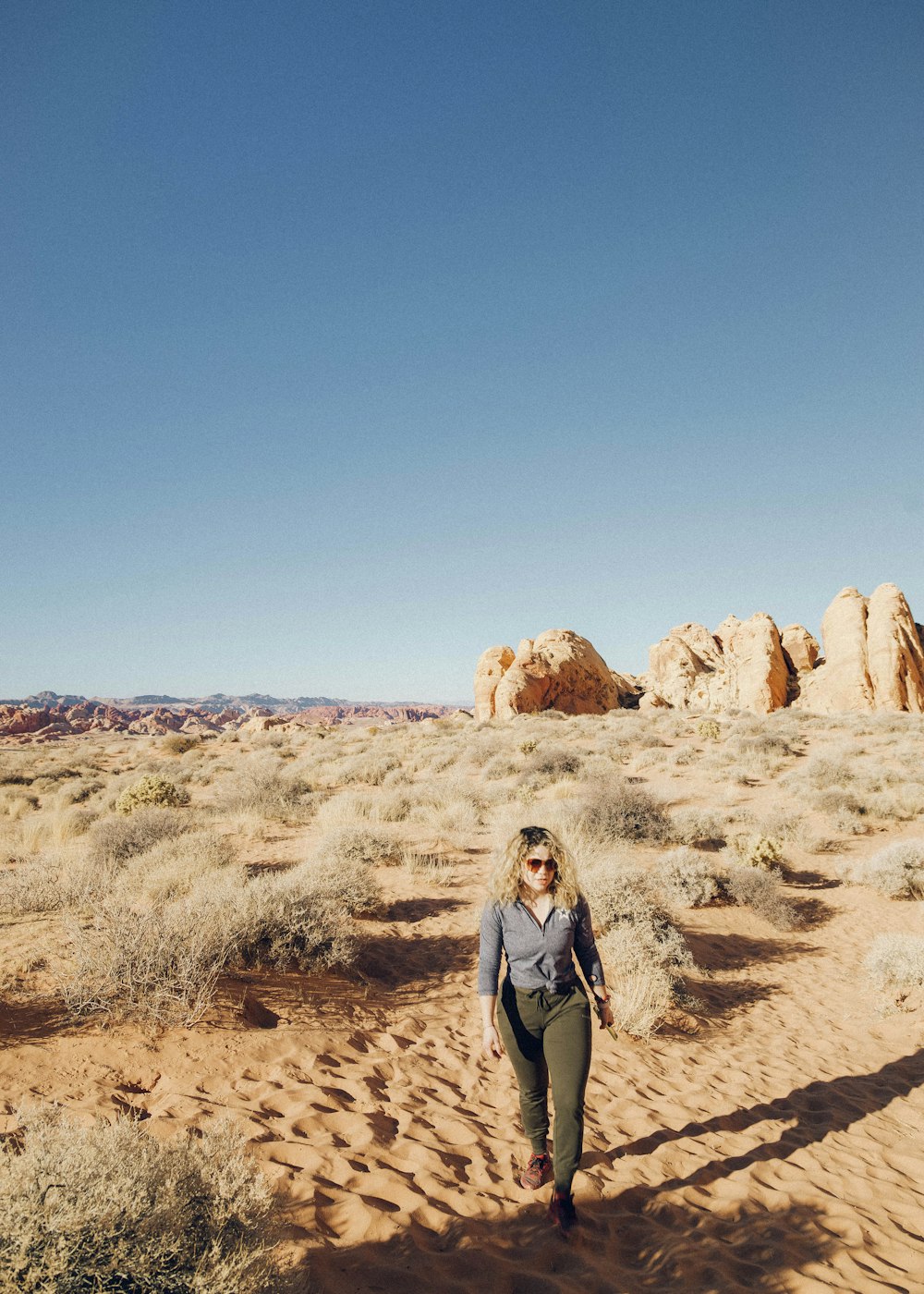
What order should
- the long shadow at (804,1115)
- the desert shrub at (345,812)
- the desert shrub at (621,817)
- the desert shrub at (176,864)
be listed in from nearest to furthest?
the long shadow at (804,1115), the desert shrub at (176,864), the desert shrub at (621,817), the desert shrub at (345,812)

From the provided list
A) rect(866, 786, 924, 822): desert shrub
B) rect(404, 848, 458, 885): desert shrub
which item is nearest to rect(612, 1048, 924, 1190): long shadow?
rect(404, 848, 458, 885): desert shrub

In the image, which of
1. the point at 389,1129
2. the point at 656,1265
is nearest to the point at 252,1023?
the point at 389,1129

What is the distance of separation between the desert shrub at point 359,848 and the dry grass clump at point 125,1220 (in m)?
6.47

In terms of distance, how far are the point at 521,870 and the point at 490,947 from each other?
450 mm

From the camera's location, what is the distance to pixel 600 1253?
2984mm

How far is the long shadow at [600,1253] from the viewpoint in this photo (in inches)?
105

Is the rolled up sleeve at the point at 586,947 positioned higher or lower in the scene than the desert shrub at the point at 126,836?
higher

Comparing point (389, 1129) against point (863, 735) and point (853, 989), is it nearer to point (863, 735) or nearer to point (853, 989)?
point (853, 989)

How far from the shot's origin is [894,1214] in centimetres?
353

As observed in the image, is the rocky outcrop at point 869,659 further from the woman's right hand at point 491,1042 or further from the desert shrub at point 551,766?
the woman's right hand at point 491,1042

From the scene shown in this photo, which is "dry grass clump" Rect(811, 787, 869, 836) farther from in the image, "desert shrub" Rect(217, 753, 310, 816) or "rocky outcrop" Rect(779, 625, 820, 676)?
"rocky outcrop" Rect(779, 625, 820, 676)

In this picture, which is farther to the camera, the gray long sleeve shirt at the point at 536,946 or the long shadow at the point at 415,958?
the long shadow at the point at 415,958

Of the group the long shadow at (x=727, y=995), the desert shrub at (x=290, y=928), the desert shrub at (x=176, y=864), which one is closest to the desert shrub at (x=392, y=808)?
the desert shrub at (x=176, y=864)

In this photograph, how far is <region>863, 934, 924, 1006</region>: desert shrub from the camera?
669cm
